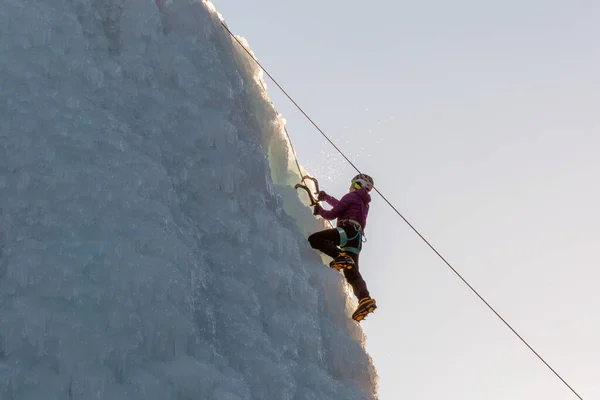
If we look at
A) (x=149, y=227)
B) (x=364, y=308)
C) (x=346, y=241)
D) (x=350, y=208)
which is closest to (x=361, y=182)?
(x=350, y=208)

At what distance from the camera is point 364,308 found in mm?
8555

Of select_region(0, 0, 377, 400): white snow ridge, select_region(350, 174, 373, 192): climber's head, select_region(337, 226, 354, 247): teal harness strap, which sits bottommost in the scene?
select_region(0, 0, 377, 400): white snow ridge

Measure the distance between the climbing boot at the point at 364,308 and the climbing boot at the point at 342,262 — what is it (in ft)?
1.64

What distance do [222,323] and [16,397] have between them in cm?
204

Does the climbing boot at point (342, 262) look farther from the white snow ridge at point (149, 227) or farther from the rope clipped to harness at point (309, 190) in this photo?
the rope clipped to harness at point (309, 190)

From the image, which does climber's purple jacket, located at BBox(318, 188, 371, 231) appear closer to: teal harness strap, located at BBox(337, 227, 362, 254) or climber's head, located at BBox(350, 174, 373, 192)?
climber's head, located at BBox(350, 174, 373, 192)

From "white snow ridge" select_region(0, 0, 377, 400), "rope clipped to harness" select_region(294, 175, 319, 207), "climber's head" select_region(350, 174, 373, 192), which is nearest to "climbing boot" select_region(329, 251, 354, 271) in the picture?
"white snow ridge" select_region(0, 0, 377, 400)

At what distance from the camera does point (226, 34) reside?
936cm

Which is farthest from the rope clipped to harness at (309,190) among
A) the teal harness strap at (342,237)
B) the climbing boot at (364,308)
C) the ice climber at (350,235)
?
the climbing boot at (364,308)

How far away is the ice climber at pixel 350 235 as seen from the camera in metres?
8.75

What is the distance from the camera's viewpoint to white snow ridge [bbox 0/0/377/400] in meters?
6.07

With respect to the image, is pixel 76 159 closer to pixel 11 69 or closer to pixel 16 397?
pixel 11 69

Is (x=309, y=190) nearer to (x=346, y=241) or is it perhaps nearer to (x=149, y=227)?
(x=346, y=241)

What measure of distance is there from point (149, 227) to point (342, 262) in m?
2.77
